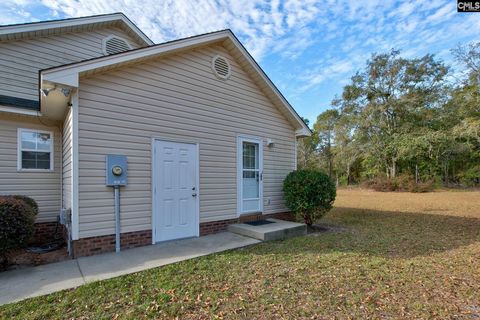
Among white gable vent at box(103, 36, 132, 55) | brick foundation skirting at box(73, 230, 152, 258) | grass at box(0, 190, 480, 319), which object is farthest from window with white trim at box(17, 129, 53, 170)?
grass at box(0, 190, 480, 319)

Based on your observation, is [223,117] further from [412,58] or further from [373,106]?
[412,58]

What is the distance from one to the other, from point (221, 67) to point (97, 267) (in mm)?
5313

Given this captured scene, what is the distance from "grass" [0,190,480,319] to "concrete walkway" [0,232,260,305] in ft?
0.81

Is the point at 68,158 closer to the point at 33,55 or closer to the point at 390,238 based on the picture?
the point at 33,55

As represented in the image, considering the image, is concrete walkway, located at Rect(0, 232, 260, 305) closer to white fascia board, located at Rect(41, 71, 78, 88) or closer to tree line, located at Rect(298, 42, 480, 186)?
white fascia board, located at Rect(41, 71, 78, 88)

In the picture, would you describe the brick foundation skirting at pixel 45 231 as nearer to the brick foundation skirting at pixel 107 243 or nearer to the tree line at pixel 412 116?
the brick foundation skirting at pixel 107 243

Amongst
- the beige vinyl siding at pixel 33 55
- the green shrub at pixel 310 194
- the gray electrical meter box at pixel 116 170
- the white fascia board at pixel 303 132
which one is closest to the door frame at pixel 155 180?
the gray electrical meter box at pixel 116 170

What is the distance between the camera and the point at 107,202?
15.4 feet

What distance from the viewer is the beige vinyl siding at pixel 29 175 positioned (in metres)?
5.77

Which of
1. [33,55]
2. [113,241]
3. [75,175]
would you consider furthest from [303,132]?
[33,55]

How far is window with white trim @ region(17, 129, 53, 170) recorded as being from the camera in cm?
601

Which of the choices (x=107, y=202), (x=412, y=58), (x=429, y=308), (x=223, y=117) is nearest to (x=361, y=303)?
(x=429, y=308)

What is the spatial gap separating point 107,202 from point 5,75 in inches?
192

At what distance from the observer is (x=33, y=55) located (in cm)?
678
